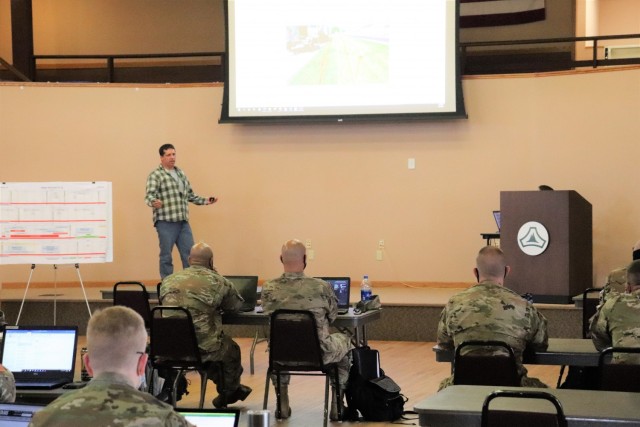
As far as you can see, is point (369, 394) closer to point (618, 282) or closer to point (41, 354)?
point (618, 282)

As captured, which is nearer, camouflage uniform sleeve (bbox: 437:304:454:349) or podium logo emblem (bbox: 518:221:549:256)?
camouflage uniform sleeve (bbox: 437:304:454:349)

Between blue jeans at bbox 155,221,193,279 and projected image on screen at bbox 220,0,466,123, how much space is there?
1656 mm

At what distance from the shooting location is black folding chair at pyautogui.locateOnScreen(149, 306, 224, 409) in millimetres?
6078

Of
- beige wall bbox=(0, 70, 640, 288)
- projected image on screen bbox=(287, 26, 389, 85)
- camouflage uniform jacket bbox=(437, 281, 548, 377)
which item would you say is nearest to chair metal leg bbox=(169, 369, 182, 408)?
camouflage uniform jacket bbox=(437, 281, 548, 377)

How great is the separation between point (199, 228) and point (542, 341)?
7.47 metres

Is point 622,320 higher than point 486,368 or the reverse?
higher

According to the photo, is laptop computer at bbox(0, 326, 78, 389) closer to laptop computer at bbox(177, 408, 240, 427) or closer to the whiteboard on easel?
laptop computer at bbox(177, 408, 240, 427)

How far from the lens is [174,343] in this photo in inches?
241

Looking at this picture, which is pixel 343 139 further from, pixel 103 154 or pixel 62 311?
pixel 62 311

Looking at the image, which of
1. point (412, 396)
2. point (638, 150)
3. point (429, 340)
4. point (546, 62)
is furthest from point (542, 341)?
point (546, 62)

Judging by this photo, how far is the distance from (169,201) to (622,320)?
6.30 meters

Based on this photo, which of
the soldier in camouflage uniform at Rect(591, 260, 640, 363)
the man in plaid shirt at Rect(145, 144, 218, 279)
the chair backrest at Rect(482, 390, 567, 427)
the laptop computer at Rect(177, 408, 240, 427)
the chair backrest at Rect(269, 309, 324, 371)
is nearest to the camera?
the laptop computer at Rect(177, 408, 240, 427)

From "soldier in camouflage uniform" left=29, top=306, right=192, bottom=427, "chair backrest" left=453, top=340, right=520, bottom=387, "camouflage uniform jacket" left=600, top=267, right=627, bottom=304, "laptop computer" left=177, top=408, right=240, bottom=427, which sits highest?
"soldier in camouflage uniform" left=29, top=306, right=192, bottom=427

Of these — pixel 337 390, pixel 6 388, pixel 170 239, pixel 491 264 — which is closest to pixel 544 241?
pixel 337 390
